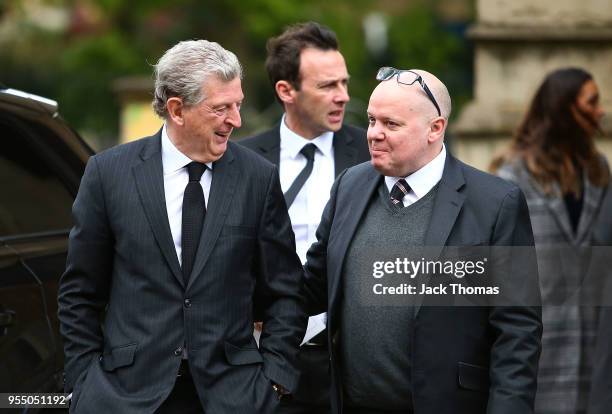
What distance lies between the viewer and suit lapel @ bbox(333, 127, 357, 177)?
5992 mm

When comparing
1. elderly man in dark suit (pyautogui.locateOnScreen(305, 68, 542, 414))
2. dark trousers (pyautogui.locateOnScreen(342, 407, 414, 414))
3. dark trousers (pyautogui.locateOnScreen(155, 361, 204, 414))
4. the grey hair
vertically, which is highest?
the grey hair

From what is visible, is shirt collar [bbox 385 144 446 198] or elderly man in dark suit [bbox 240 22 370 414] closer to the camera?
shirt collar [bbox 385 144 446 198]

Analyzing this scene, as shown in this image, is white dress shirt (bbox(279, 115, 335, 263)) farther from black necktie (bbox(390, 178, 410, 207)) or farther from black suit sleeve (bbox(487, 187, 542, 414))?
black suit sleeve (bbox(487, 187, 542, 414))

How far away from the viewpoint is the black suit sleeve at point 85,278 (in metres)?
4.46

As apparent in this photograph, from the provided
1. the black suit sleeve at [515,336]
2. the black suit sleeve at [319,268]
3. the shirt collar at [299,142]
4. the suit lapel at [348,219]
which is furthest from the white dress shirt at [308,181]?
the black suit sleeve at [515,336]

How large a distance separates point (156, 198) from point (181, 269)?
27 cm

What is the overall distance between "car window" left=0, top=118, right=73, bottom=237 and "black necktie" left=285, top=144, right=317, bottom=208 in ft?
3.29

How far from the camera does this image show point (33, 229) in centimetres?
532

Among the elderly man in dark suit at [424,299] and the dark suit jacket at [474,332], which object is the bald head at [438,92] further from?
the dark suit jacket at [474,332]

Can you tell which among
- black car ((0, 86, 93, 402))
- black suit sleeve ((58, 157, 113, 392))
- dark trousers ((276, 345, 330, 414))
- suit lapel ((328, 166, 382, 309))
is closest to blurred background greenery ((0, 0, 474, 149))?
dark trousers ((276, 345, 330, 414))

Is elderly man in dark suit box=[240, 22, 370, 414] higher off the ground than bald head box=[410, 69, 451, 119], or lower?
lower

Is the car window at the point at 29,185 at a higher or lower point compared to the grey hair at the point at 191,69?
lower

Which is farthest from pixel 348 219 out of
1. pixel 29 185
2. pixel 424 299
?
pixel 29 185

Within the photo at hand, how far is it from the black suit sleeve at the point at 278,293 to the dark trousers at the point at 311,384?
835 mm
